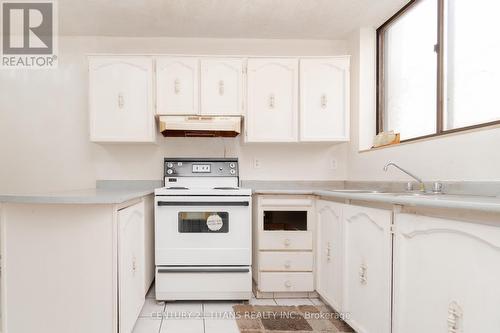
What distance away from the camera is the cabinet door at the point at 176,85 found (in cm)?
271

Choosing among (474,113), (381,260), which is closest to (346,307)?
(381,260)

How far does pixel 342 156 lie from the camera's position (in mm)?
3188

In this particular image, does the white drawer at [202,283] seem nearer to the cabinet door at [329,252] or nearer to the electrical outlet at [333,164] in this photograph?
the cabinet door at [329,252]

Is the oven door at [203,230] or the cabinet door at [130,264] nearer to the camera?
the cabinet door at [130,264]

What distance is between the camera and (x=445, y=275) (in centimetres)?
116

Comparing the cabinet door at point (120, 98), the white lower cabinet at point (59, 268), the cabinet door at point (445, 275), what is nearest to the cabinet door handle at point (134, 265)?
the white lower cabinet at point (59, 268)

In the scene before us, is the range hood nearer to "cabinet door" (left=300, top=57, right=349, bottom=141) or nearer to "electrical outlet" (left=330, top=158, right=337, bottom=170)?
"cabinet door" (left=300, top=57, right=349, bottom=141)

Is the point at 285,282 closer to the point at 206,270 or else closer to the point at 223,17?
the point at 206,270

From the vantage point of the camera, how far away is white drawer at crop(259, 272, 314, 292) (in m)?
2.54

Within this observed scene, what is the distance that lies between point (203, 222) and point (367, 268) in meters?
1.27

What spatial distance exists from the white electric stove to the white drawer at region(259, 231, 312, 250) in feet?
0.48

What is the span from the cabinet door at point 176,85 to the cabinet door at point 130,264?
0.92 m

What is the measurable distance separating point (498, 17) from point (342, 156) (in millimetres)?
1694

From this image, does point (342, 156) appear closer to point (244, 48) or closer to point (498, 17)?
point (244, 48)
